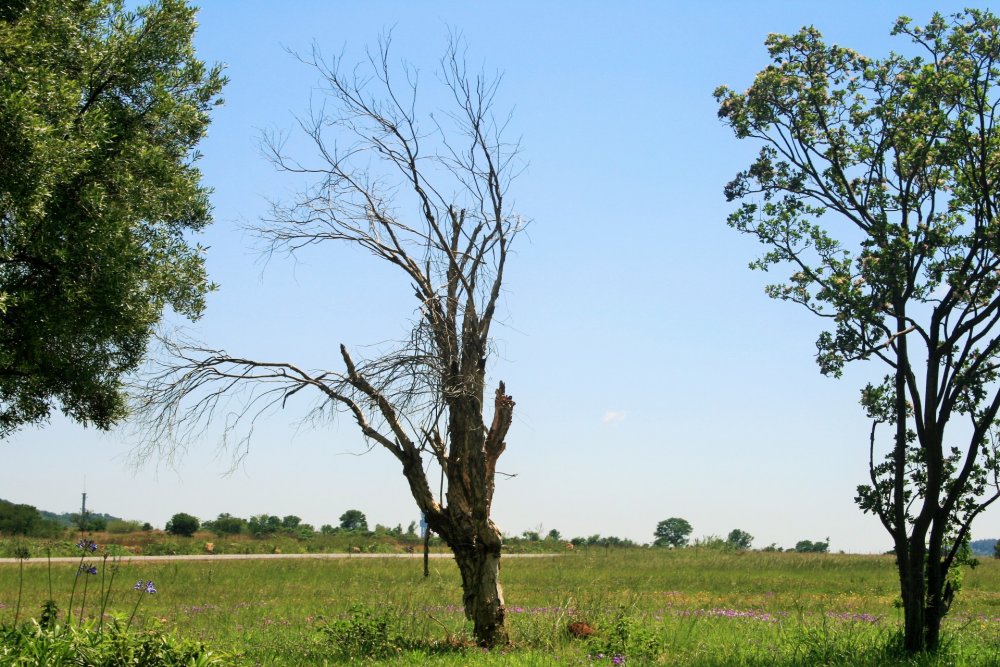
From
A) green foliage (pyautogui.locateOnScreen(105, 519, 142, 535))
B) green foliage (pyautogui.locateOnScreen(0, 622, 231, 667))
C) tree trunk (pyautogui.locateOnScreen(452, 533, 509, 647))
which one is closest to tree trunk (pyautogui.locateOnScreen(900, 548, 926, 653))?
tree trunk (pyautogui.locateOnScreen(452, 533, 509, 647))

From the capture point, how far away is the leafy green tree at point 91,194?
36.5 feet

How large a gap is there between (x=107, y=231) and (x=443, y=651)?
6.96 meters

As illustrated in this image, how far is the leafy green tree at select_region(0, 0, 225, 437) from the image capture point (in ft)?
36.5

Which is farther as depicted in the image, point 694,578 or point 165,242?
point 694,578

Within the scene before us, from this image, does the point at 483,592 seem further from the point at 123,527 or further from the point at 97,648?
the point at 123,527

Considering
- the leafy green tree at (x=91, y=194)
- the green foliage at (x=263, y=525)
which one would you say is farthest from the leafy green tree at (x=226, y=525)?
the leafy green tree at (x=91, y=194)

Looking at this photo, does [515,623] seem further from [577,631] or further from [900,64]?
[900,64]

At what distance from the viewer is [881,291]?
38.1 feet

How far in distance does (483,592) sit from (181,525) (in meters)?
46.4

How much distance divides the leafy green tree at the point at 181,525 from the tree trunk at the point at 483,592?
45.4 metres

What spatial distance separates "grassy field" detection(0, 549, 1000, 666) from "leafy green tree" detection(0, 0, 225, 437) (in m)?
3.96

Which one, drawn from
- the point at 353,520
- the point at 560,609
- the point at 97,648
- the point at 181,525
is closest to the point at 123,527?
the point at 181,525

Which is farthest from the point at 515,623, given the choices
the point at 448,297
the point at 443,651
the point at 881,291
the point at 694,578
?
the point at 694,578

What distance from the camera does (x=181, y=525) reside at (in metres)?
54.4
